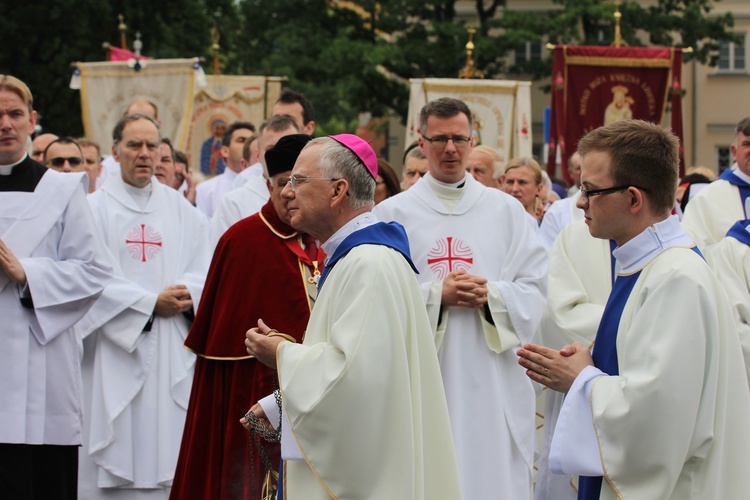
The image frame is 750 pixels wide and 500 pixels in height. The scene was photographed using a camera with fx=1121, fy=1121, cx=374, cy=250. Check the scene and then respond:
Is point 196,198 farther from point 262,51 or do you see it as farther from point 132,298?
point 262,51

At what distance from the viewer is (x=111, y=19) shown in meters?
27.5

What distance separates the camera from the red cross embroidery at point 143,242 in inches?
285

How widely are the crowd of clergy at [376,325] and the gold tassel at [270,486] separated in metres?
0.01

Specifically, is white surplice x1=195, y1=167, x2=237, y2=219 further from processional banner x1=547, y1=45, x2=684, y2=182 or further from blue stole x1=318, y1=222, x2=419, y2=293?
blue stole x1=318, y1=222, x2=419, y2=293

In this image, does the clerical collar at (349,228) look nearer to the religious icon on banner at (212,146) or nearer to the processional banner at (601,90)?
the processional banner at (601,90)

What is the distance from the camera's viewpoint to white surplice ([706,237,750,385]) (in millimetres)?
6312

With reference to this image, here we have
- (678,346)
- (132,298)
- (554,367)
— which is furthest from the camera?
(132,298)

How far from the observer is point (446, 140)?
20.7ft

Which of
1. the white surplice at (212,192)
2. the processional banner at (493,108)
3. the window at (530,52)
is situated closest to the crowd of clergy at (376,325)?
the white surplice at (212,192)

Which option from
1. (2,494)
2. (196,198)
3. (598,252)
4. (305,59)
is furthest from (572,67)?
(305,59)

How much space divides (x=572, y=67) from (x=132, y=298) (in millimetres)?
9686

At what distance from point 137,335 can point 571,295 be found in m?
2.70

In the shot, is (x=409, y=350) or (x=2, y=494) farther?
(x=2, y=494)

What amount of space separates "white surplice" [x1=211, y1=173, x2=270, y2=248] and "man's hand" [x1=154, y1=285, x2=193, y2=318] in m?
0.59
